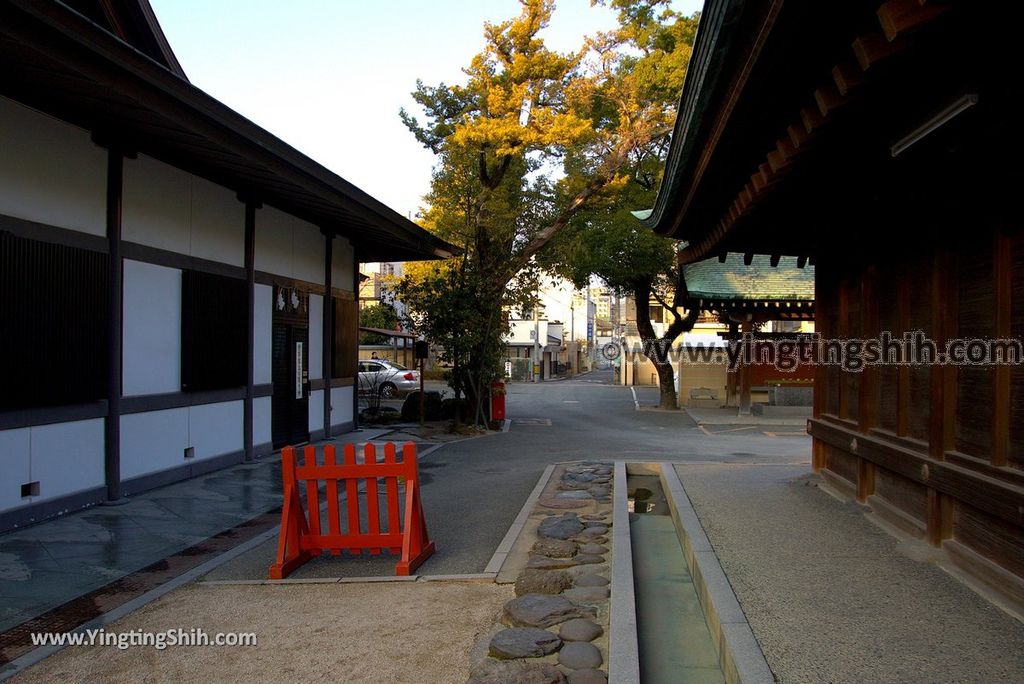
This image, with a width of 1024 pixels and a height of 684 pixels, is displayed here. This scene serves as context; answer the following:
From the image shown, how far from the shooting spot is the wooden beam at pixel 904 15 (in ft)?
7.89

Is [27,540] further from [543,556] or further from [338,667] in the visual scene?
[543,556]

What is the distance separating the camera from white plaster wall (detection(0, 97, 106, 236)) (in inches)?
271

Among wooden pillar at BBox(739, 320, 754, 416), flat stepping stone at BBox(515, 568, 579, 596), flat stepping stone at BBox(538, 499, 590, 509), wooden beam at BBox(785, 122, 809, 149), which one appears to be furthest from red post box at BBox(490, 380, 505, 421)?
wooden beam at BBox(785, 122, 809, 149)

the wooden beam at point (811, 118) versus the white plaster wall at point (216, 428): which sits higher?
the wooden beam at point (811, 118)

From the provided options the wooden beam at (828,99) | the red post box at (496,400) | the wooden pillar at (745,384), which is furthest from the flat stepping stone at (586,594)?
the wooden pillar at (745,384)

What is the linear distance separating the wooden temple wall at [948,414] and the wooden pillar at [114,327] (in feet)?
25.5

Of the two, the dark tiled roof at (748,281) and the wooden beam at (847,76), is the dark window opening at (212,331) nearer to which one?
the wooden beam at (847,76)

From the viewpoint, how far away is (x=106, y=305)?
317 inches

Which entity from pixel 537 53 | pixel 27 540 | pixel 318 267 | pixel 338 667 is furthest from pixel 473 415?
pixel 338 667

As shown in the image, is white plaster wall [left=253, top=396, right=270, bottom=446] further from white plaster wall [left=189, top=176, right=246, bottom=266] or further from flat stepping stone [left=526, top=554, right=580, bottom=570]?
flat stepping stone [left=526, top=554, right=580, bottom=570]

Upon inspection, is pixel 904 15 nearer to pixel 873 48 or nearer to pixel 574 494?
pixel 873 48

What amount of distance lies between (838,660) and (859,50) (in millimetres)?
2725

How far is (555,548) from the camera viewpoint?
6.14 meters

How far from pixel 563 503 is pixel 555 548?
2004mm
